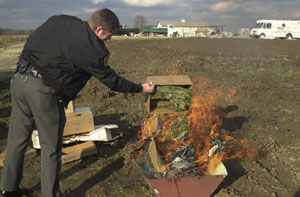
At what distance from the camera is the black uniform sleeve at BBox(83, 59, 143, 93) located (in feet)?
9.12

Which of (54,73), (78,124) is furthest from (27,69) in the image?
(78,124)

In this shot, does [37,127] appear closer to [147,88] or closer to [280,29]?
[147,88]

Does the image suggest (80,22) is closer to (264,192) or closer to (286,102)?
(264,192)

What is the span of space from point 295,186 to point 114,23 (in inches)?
138

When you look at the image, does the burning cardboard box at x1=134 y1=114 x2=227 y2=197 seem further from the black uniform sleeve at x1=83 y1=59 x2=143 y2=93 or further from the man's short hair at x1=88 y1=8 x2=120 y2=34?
the man's short hair at x1=88 y1=8 x2=120 y2=34

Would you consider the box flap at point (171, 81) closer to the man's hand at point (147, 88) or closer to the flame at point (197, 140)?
the man's hand at point (147, 88)

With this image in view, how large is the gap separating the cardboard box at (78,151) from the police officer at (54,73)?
3.75 ft

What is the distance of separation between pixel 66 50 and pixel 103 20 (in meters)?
0.55

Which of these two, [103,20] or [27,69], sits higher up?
[103,20]

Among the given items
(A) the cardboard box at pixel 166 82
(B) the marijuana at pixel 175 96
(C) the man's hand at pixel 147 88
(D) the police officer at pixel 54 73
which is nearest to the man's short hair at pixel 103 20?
(D) the police officer at pixel 54 73

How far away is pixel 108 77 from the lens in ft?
9.70

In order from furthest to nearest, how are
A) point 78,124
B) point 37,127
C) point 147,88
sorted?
1. point 78,124
2. point 147,88
3. point 37,127

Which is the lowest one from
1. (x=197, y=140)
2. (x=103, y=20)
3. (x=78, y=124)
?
(x=197, y=140)

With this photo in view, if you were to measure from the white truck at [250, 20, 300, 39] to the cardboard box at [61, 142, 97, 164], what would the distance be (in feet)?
124
